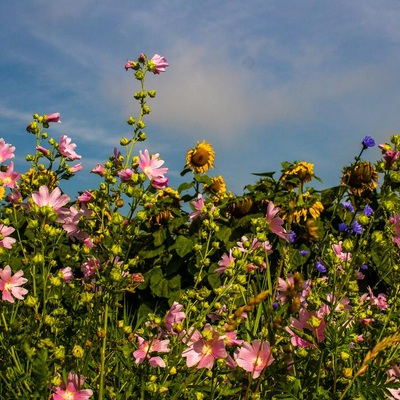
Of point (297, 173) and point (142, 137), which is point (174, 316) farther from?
point (297, 173)

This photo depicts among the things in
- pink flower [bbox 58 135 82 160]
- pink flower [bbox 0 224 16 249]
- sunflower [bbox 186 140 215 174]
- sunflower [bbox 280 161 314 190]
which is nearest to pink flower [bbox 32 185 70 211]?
pink flower [bbox 0 224 16 249]

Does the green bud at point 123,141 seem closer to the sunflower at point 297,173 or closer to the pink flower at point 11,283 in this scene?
the pink flower at point 11,283

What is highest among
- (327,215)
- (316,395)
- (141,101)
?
(327,215)

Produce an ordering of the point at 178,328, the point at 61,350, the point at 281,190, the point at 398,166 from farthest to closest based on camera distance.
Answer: the point at 281,190
the point at 398,166
the point at 178,328
the point at 61,350

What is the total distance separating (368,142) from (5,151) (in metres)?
2.28

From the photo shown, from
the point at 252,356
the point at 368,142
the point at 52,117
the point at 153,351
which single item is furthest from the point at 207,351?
the point at 368,142

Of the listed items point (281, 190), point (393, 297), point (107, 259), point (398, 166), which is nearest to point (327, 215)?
point (281, 190)

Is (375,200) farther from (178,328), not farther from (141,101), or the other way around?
(178,328)

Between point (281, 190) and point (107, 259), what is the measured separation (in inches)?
136

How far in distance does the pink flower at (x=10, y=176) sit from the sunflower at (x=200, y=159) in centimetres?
361

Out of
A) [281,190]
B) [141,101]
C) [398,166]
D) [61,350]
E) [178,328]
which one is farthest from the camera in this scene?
[281,190]

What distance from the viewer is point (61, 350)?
1.79 metres

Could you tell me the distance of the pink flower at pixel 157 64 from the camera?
2.63m

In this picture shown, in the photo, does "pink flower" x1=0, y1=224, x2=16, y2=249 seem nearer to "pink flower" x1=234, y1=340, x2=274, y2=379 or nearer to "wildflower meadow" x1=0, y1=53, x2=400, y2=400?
"wildflower meadow" x1=0, y1=53, x2=400, y2=400
